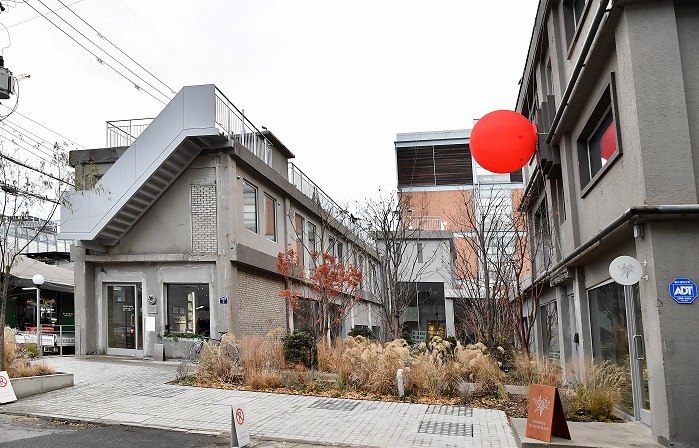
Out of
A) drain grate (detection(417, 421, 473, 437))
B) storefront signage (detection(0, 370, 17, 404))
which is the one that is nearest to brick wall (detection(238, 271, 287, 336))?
storefront signage (detection(0, 370, 17, 404))

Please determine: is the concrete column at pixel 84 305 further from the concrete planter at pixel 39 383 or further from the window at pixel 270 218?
the concrete planter at pixel 39 383

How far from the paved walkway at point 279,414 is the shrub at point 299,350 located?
9.49 ft

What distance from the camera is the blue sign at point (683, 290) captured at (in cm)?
793

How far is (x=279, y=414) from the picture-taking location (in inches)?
412

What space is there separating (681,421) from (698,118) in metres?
4.00

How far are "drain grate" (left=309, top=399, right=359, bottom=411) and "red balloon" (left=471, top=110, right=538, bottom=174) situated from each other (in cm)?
499

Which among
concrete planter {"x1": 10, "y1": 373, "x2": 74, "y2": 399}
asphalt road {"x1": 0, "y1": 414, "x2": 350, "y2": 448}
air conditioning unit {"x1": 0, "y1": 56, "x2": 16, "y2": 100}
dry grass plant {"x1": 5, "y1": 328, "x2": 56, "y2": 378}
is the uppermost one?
air conditioning unit {"x1": 0, "y1": 56, "x2": 16, "y2": 100}

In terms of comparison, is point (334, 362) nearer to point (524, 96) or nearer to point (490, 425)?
point (490, 425)

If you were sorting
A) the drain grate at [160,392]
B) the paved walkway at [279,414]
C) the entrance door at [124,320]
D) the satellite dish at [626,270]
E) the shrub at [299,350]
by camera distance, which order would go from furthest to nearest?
1. the entrance door at [124,320]
2. the shrub at [299,350]
3. the drain grate at [160,392]
4. the paved walkway at [279,414]
5. the satellite dish at [626,270]

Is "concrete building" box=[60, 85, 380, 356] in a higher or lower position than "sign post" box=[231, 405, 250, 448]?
higher

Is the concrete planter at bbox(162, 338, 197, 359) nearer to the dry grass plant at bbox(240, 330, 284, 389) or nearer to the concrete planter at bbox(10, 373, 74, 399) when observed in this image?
the dry grass plant at bbox(240, 330, 284, 389)

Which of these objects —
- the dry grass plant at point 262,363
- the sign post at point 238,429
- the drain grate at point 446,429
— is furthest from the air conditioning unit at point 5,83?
the drain grate at point 446,429

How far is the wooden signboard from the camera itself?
8.09m

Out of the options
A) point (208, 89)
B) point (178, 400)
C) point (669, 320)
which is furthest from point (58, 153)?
point (669, 320)
